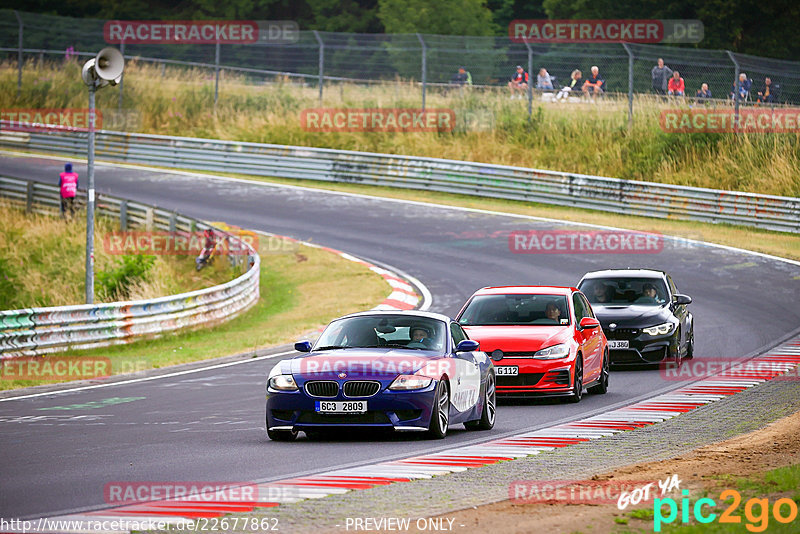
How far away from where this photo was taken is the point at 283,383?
1188 cm

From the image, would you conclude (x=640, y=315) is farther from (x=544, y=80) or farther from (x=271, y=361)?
(x=544, y=80)

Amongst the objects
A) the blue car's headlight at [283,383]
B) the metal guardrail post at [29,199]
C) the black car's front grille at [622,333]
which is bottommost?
the metal guardrail post at [29,199]

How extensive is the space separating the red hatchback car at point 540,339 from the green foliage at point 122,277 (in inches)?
467

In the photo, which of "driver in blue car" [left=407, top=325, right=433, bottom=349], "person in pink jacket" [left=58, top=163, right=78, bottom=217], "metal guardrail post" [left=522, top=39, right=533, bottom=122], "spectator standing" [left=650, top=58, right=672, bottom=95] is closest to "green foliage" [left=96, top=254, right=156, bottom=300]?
"person in pink jacket" [left=58, top=163, right=78, bottom=217]

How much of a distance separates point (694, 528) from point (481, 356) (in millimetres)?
6519

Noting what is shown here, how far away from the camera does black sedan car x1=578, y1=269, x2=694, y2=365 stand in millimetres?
18953

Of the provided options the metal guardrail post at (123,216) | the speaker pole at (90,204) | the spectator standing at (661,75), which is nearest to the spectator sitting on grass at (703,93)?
the spectator standing at (661,75)

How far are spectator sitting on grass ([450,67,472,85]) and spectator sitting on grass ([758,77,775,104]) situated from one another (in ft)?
32.7

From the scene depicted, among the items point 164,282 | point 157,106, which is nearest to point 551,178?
point 164,282

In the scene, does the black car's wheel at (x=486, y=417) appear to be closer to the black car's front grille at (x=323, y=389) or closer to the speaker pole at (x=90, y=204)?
the black car's front grille at (x=323, y=389)

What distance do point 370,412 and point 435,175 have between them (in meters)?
28.7

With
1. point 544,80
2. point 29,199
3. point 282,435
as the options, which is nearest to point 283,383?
point 282,435

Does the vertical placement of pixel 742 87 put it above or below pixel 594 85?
above

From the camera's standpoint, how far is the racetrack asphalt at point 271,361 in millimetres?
10352
